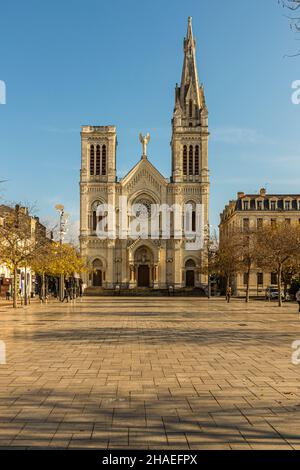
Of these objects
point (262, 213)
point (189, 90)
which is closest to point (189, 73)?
point (189, 90)

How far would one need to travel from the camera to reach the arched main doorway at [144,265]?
80.0 meters

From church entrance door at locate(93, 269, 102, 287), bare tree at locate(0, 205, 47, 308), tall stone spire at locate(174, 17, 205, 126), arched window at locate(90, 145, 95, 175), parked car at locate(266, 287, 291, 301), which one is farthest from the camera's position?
tall stone spire at locate(174, 17, 205, 126)

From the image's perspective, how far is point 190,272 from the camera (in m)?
80.3

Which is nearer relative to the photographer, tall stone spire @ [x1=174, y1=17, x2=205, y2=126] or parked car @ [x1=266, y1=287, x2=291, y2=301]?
parked car @ [x1=266, y1=287, x2=291, y2=301]

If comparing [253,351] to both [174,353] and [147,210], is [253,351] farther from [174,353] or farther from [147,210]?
[147,210]

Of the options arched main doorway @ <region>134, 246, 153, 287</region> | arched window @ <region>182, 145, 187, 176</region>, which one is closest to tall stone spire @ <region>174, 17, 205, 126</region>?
arched window @ <region>182, 145, 187, 176</region>

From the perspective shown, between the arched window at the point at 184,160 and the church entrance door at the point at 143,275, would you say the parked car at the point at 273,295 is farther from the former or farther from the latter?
the arched window at the point at 184,160

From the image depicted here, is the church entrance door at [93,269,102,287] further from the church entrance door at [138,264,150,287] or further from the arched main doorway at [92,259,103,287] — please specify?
the church entrance door at [138,264,150,287]

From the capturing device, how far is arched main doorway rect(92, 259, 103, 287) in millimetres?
79375

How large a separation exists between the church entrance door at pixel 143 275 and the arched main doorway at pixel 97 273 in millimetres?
5547

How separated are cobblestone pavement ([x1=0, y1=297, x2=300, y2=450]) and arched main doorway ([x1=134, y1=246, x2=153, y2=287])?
204 ft

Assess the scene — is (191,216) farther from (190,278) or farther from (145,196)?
(190,278)

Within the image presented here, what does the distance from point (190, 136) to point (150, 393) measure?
75.7 meters

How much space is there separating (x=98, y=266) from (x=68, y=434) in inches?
2898
